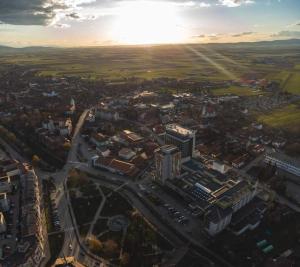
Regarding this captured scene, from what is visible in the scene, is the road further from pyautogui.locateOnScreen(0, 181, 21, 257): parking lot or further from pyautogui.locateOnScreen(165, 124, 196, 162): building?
pyautogui.locateOnScreen(165, 124, 196, 162): building

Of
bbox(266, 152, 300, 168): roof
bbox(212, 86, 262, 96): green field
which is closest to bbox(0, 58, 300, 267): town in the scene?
bbox(266, 152, 300, 168): roof

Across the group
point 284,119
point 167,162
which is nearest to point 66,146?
point 167,162

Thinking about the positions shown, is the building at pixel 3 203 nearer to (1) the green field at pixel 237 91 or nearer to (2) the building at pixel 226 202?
(2) the building at pixel 226 202

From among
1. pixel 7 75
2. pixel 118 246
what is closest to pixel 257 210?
pixel 118 246

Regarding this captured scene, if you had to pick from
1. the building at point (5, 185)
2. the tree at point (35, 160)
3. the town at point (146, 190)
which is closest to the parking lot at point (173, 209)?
the town at point (146, 190)

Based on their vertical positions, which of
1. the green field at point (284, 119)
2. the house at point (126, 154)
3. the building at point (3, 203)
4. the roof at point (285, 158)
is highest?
the building at point (3, 203)

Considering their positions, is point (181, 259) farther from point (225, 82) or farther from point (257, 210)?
Answer: point (225, 82)
